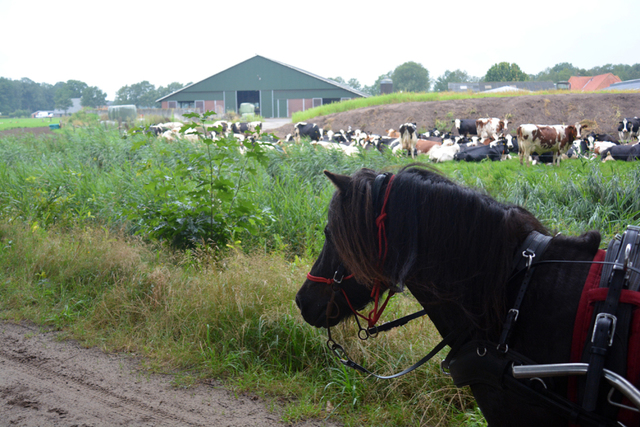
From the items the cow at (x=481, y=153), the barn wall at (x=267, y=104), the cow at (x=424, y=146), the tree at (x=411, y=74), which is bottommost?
the cow at (x=481, y=153)

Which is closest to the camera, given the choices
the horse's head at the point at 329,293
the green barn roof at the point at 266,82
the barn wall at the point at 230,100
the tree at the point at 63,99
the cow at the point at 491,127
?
the horse's head at the point at 329,293

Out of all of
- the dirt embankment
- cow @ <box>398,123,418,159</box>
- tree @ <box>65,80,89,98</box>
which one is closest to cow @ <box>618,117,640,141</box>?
the dirt embankment

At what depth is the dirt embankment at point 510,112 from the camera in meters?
23.6

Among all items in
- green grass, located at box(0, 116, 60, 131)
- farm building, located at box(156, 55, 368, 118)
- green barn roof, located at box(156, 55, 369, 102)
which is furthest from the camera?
farm building, located at box(156, 55, 368, 118)

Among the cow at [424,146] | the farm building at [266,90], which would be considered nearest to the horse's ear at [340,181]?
the cow at [424,146]

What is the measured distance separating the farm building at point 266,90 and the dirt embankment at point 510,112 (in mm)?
17238

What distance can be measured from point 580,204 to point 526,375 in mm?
5363

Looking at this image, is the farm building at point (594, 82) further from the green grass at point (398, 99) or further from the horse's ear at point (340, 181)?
the horse's ear at point (340, 181)

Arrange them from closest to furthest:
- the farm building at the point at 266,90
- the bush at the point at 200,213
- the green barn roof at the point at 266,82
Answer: the bush at the point at 200,213
the green barn roof at the point at 266,82
the farm building at the point at 266,90

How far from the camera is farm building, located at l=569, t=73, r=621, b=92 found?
24812 mm

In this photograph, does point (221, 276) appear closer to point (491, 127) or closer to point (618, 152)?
point (618, 152)

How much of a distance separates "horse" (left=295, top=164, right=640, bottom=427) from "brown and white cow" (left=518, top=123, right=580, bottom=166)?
1120cm

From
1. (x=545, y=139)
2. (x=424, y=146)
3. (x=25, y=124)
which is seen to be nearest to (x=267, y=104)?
(x=25, y=124)

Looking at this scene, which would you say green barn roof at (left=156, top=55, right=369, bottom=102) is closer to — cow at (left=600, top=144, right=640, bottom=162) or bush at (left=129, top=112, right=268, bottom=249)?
cow at (left=600, top=144, right=640, bottom=162)
